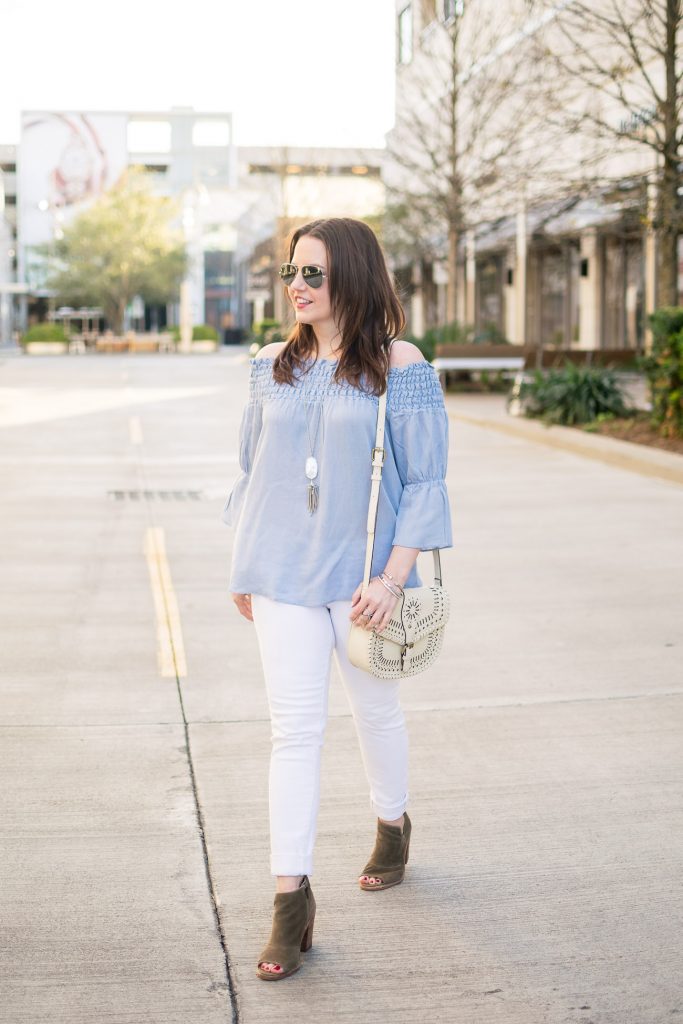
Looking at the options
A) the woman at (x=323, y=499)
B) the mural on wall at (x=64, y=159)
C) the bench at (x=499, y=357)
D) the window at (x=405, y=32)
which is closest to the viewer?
the woman at (x=323, y=499)

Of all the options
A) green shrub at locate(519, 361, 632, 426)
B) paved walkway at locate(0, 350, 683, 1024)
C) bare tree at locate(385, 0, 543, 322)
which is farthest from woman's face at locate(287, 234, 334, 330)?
bare tree at locate(385, 0, 543, 322)

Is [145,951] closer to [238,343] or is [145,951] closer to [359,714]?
[359,714]

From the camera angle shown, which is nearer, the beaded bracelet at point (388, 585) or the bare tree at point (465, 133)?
the beaded bracelet at point (388, 585)

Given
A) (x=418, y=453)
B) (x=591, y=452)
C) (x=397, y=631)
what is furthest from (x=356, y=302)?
(x=591, y=452)

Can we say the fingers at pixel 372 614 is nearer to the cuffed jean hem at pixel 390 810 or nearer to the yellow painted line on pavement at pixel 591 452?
the cuffed jean hem at pixel 390 810

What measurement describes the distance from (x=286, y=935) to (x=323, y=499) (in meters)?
1.11

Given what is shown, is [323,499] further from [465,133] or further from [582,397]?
[465,133]

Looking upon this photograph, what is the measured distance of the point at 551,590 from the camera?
8828 millimetres

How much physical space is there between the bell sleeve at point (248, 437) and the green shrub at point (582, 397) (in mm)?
15524

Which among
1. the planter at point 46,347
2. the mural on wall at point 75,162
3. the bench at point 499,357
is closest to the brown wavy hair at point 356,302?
the bench at point 499,357

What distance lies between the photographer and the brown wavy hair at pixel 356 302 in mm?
3762

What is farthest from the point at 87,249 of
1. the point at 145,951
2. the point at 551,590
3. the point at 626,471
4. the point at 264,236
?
the point at 145,951

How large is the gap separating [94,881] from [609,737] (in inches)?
92.9

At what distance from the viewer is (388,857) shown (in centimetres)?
422
